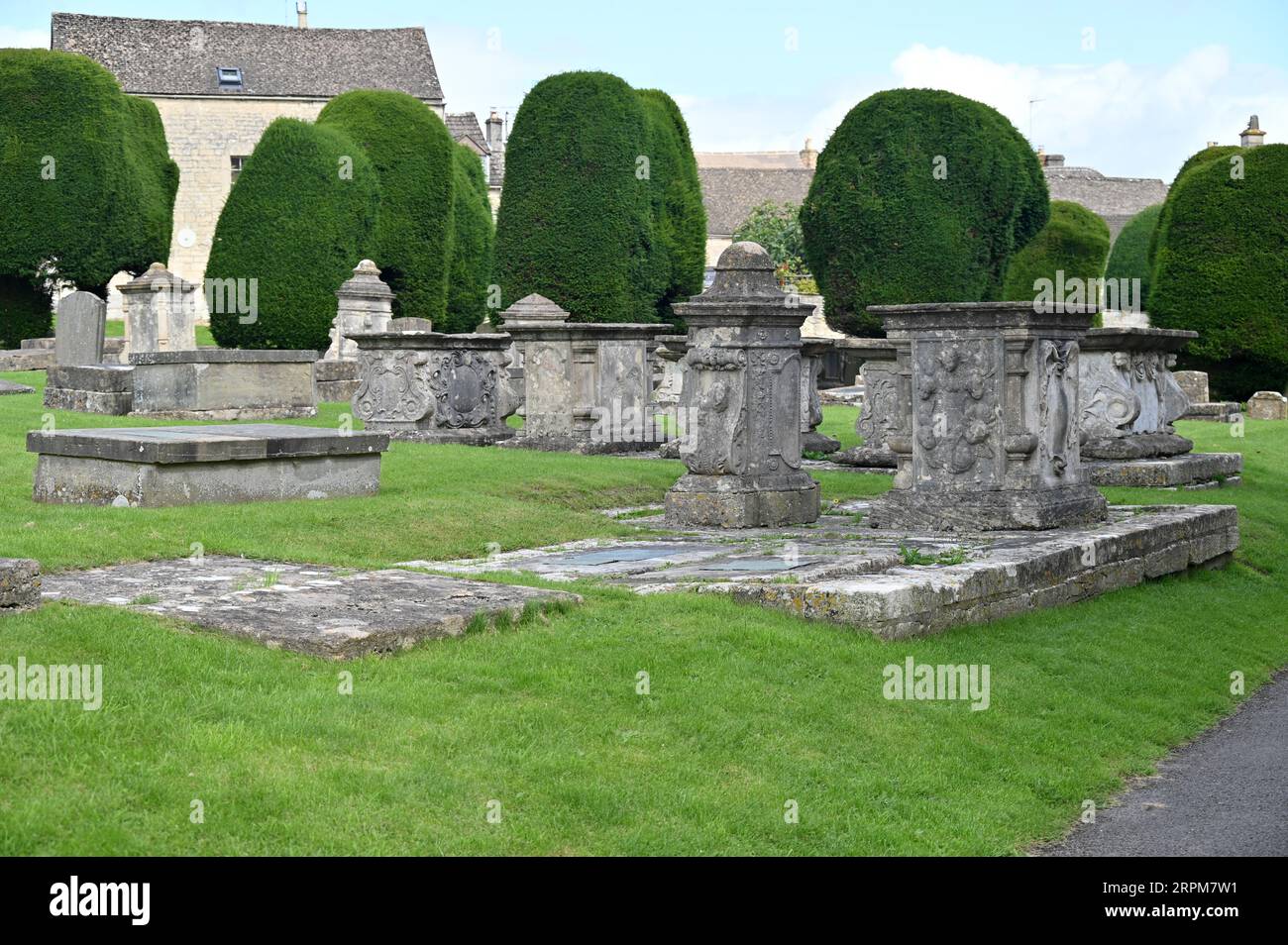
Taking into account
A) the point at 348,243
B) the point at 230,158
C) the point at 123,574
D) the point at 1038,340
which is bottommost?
the point at 123,574

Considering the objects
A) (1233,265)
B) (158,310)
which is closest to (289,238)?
(158,310)

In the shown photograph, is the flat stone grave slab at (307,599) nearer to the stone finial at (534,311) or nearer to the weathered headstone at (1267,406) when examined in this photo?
the stone finial at (534,311)

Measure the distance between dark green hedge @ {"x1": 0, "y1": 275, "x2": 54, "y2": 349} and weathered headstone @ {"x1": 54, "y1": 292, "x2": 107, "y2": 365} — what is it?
39.0 feet

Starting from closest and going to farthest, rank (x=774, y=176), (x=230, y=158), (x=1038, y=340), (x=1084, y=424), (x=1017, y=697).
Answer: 1. (x=1017, y=697)
2. (x=1038, y=340)
3. (x=1084, y=424)
4. (x=230, y=158)
5. (x=774, y=176)

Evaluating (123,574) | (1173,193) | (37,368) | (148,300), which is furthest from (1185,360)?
(123,574)

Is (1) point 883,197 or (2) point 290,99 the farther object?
(2) point 290,99

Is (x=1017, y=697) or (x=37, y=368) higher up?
(x=37, y=368)

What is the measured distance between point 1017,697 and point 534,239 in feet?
71.0

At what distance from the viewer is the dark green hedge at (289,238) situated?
25.8 meters

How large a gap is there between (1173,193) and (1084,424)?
14072 mm

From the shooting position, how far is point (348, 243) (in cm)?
2767

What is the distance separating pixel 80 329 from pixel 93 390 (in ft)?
9.11
